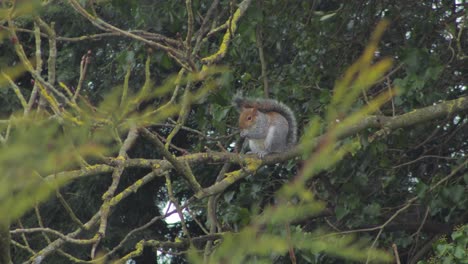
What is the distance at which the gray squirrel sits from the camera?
14.0 ft

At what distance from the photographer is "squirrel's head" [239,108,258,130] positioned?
4.37 m

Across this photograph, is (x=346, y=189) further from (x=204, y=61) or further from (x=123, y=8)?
(x=204, y=61)

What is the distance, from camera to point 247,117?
4.41 meters

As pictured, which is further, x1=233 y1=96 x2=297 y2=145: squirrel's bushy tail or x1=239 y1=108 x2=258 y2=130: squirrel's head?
x1=239 y1=108 x2=258 y2=130: squirrel's head

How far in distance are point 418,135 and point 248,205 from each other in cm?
93

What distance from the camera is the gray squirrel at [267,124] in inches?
168

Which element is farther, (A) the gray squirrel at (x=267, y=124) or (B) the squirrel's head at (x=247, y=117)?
(B) the squirrel's head at (x=247, y=117)

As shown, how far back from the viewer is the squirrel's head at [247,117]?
172 inches

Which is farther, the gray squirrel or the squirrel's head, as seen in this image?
the squirrel's head

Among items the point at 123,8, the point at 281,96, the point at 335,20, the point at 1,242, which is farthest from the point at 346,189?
the point at 1,242

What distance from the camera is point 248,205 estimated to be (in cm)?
477

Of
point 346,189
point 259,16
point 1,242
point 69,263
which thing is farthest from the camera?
point 69,263

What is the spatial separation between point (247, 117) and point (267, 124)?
0.34 feet

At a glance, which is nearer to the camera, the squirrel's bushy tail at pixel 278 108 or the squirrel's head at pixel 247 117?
the squirrel's bushy tail at pixel 278 108
